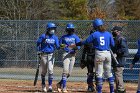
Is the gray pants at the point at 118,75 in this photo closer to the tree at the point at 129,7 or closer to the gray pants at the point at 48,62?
the gray pants at the point at 48,62

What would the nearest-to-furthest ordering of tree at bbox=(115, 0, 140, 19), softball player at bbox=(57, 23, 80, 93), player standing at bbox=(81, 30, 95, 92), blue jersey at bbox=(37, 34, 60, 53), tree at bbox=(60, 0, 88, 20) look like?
softball player at bbox=(57, 23, 80, 93)
blue jersey at bbox=(37, 34, 60, 53)
player standing at bbox=(81, 30, 95, 92)
tree at bbox=(60, 0, 88, 20)
tree at bbox=(115, 0, 140, 19)

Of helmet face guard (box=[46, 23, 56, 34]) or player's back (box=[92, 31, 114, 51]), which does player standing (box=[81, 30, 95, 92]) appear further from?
player's back (box=[92, 31, 114, 51])

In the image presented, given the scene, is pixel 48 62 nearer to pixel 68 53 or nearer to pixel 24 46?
pixel 68 53

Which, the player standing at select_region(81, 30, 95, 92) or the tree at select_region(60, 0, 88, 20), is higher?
the player standing at select_region(81, 30, 95, 92)

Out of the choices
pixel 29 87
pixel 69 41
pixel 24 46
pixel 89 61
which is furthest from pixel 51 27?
pixel 24 46

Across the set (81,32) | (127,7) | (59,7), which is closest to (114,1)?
(127,7)

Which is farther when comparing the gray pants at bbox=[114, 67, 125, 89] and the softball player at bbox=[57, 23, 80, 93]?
the softball player at bbox=[57, 23, 80, 93]

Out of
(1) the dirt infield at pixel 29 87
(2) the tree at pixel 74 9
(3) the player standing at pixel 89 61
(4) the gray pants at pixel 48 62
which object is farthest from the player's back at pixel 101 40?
(2) the tree at pixel 74 9

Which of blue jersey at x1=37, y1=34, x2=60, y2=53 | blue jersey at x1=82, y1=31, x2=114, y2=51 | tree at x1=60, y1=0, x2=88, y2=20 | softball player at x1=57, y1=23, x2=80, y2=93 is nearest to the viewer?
blue jersey at x1=82, y1=31, x2=114, y2=51

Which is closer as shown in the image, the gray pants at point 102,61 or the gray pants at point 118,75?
the gray pants at point 102,61

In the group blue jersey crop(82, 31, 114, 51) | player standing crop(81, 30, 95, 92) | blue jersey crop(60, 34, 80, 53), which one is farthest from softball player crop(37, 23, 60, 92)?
blue jersey crop(82, 31, 114, 51)

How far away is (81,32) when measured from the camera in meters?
19.9

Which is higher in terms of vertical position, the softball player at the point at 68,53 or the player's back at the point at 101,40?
the player's back at the point at 101,40

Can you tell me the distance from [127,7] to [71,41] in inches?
1264
